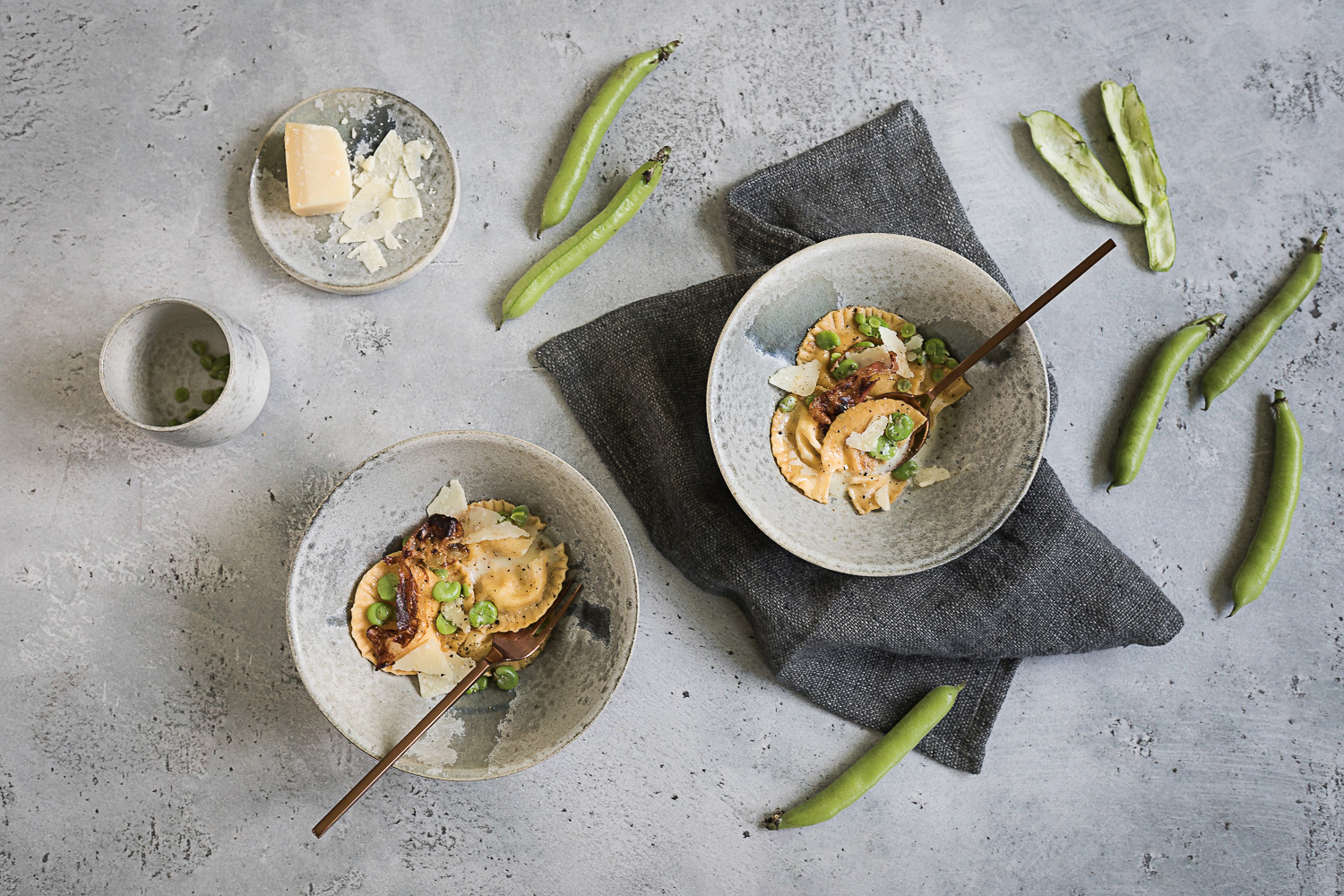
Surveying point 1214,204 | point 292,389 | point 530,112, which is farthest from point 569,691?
point 1214,204

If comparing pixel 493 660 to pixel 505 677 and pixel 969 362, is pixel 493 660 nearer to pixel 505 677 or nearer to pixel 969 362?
pixel 505 677

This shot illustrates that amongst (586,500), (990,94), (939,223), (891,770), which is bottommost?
(891,770)

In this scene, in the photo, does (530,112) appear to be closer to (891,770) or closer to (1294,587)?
(891,770)

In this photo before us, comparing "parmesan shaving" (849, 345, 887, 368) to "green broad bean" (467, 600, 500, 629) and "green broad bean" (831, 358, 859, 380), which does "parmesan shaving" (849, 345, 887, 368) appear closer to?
"green broad bean" (831, 358, 859, 380)

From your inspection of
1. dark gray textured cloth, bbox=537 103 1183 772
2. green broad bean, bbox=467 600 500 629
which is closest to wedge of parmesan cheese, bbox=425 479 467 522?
green broad bean, bbox=467 600 500 629

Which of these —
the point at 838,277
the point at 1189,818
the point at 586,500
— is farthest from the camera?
the point at 1189,818

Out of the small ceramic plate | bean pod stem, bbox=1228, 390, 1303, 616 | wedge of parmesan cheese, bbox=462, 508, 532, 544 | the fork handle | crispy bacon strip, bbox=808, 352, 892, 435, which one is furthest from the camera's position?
bean pod stem, bbox=1228, 390, 1303, 616

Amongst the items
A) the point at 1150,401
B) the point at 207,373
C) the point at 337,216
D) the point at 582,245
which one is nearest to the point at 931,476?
the point at 1150,401
